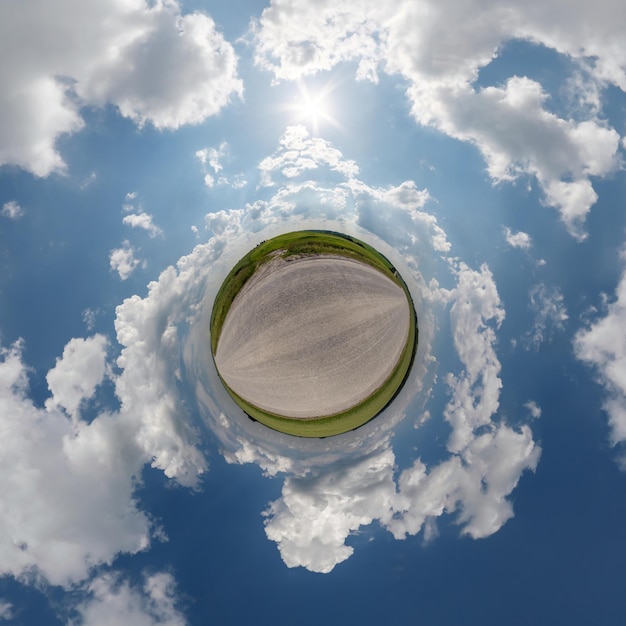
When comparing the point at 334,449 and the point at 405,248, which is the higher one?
the point at 405,248

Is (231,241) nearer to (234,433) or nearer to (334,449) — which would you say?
(234,433)

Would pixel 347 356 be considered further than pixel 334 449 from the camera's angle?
No

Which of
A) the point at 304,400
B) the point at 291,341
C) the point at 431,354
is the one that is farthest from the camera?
the point at 431,354

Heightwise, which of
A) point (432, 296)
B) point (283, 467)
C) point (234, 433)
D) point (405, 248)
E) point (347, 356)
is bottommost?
point (283, 467)

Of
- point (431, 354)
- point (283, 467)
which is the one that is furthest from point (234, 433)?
point (431, 354)

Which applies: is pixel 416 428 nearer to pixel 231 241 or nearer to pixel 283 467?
pixel 283 467

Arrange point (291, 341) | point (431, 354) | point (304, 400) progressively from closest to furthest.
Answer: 1. point (291, 341)
2. point (304, 400)
3. point (431, 354)

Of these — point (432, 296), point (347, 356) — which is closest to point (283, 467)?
point (347, 356)
